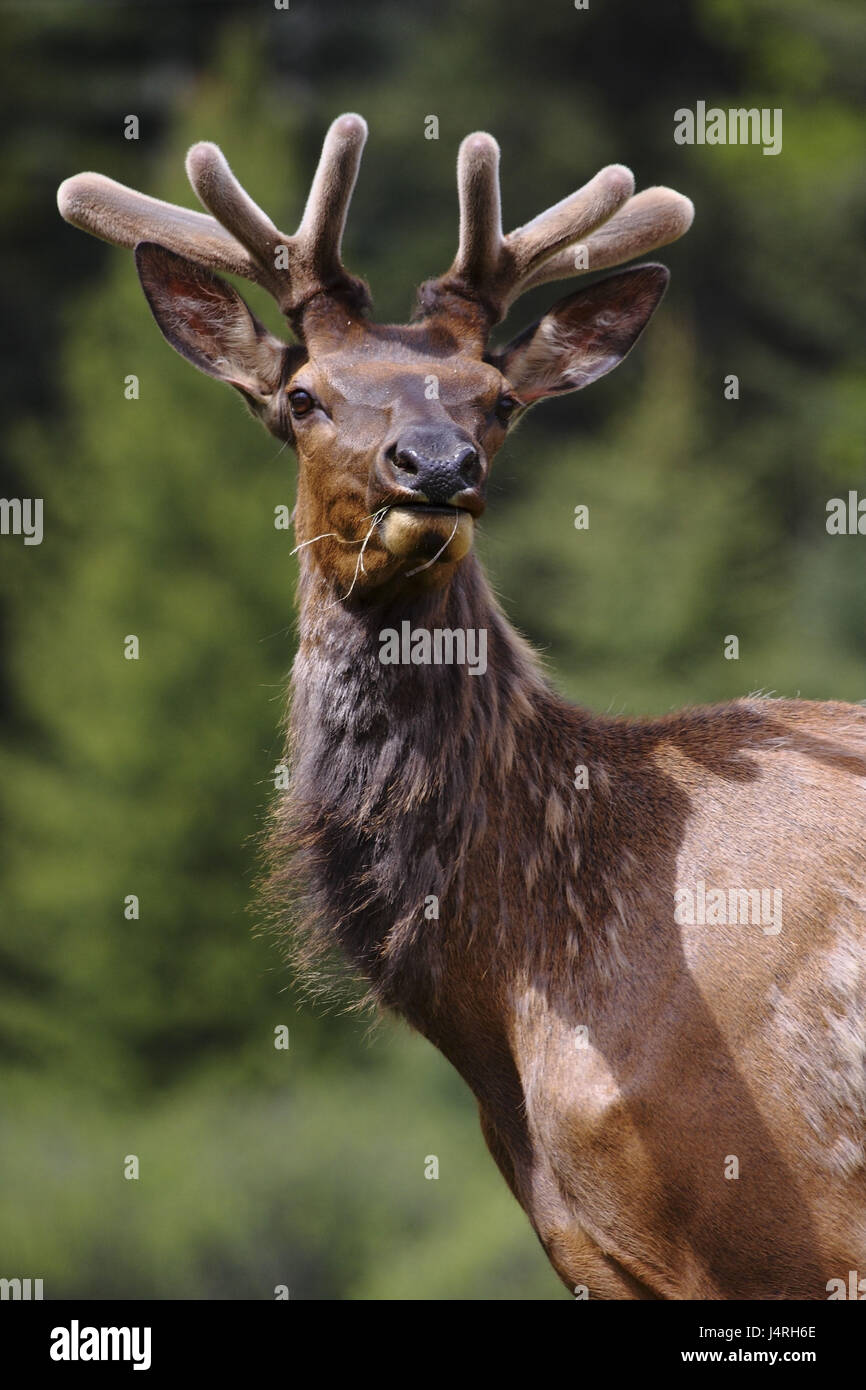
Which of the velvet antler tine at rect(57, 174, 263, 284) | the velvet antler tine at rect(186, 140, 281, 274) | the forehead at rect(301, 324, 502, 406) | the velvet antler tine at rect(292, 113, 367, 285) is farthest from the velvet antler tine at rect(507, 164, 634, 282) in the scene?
the velvet antler tine at rect(57, 174, 263, 284)

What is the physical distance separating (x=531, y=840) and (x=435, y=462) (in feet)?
4.44

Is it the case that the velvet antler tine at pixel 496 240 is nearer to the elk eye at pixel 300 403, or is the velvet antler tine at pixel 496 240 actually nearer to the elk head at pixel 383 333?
the elk head at pixel 383 333

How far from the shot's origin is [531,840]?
5.61m

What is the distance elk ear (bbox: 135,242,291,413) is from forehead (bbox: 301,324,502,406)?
0.44 meters

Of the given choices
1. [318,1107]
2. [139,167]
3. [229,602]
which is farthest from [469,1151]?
[139,167]

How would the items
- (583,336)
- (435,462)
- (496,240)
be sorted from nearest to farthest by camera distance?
(435,462), (496,240), (583,336)

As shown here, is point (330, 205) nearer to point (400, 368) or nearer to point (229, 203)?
point (229, 203)

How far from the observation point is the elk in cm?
511

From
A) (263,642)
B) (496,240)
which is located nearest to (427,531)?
(496,240)

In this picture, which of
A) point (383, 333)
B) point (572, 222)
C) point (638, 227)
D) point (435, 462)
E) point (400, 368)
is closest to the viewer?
point (435, 462)

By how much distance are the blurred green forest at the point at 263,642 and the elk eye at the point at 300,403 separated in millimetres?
9255

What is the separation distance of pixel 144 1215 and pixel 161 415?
31.8ft

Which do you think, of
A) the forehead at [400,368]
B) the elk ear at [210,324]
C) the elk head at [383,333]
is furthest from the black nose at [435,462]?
the elk ear at [210,324]

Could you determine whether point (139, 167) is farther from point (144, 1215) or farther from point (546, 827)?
point (546, 827)
